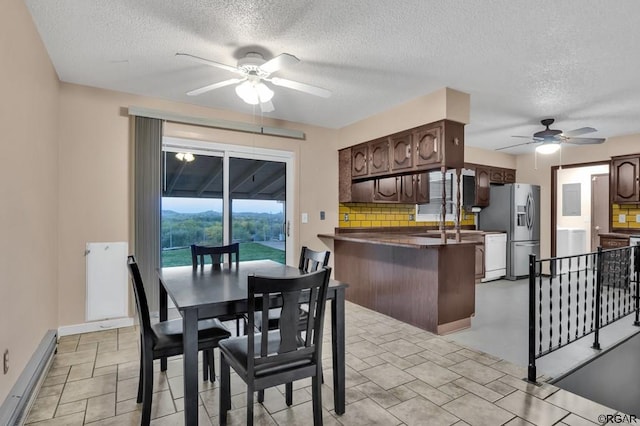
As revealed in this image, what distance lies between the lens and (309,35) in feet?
7.98

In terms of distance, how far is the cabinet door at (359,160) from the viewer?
15.1 ft

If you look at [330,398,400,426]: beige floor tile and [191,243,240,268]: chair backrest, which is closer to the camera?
[330,398,400,426]: beige floor tile

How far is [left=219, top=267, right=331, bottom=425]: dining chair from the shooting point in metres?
1.60

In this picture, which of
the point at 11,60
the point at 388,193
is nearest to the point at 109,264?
the point at 11,60

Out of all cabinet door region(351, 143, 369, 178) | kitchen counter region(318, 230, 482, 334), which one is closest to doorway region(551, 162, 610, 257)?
kitchen counter region(318, 230, 482, 334)

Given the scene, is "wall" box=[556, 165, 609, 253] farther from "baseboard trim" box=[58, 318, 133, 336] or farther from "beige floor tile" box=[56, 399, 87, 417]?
"beige floor tile" box=[56, 399, 87, 417]

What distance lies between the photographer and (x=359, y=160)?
4.72m

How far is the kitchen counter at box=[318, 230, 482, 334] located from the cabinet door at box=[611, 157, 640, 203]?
3.59 meters

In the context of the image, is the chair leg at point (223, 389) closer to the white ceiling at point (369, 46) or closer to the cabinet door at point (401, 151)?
the white ceiling at point (369, 46)

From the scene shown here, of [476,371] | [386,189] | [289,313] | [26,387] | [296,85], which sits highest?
[296,85]

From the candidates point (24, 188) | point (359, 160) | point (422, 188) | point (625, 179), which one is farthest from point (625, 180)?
point (24, 188)

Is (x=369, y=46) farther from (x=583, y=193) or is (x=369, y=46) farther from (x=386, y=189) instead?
(x=583, y=193)

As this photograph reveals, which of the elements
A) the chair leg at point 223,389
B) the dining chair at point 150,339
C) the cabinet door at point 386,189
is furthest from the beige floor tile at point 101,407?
the cabinet door at point 386,189

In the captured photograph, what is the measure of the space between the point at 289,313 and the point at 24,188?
195cm
